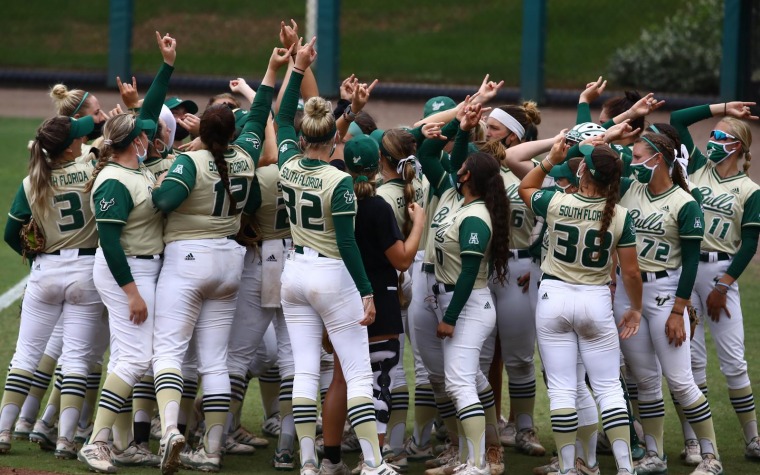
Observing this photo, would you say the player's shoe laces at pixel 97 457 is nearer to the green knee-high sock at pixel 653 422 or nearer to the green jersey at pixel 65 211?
the green jersey at pixel 65 211

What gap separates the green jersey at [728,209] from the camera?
584 cm

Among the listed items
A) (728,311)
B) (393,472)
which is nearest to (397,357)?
(393,472)

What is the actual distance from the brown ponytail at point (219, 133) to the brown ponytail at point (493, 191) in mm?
1127

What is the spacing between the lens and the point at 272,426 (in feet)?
20.2

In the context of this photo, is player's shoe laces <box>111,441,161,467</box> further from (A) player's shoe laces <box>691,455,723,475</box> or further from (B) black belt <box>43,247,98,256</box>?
(A) player's shoe laces <box>691,455,723,475</box>

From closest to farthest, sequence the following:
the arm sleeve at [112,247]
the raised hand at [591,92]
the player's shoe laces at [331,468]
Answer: the arm sleeve at [112,247]
the player's shoe laces at [331,468]
the raised hand at [591,92]

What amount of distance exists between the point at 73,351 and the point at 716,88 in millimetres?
13057

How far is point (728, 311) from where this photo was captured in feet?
19.2

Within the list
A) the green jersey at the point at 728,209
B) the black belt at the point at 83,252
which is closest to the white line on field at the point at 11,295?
the black belt at the point at 83,252

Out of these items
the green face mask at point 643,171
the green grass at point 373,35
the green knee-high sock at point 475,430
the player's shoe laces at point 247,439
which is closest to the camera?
the green knee-high sock at point 475,430

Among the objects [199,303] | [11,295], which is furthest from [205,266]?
[11,295]

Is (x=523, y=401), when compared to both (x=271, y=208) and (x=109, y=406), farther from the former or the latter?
(x=109, y=406)

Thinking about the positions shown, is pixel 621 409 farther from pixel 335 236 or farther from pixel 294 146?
pixel 294 146

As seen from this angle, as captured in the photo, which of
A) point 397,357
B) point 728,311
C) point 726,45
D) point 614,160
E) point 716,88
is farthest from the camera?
point 716,88
